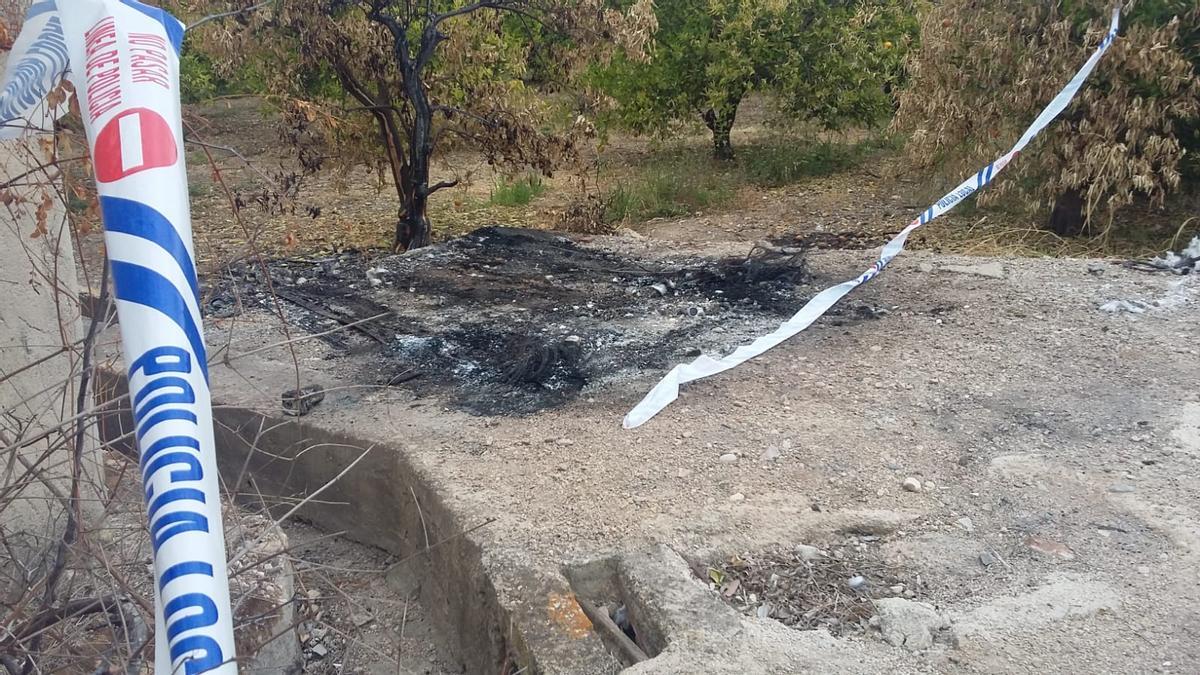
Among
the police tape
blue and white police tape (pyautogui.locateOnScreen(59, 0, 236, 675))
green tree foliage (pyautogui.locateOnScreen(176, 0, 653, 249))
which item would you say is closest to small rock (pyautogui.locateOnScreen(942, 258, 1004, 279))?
the police tape

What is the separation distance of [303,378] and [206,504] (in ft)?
11.5

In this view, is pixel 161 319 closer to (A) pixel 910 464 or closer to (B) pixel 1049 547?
(B) pixel 1049 547

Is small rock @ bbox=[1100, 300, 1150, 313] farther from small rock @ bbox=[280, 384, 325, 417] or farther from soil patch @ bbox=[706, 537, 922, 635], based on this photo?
small rock @ bbox=[280, 384, 325, 417]

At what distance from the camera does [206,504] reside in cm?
144

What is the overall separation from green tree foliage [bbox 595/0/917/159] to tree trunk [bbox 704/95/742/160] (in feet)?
0.12

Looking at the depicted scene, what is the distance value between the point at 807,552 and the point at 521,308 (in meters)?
3.16

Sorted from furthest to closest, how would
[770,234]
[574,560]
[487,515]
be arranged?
1. [770,234]
2. [487,515]
3. [574,560]

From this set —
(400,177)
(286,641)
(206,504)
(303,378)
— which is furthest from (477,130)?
(206,504)

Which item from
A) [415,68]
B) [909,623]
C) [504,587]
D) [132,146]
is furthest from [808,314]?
[132,146]

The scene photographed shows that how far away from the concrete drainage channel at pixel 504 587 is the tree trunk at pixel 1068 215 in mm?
6080

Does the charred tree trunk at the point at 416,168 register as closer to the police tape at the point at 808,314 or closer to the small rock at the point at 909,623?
the police tape at the point at 808,314

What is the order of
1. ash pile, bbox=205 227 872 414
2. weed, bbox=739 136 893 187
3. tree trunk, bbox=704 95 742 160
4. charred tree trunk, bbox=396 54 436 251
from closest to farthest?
ash pile, bbox=205 227 872 414
charred tree trunk, bbox=396 54 436 251
weed, bbox=739 136 893 187
tree trunk, bbox=704 95 742 160

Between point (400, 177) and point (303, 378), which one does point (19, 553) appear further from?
point (400, 177)

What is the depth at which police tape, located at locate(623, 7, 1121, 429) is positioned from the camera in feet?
13.7
